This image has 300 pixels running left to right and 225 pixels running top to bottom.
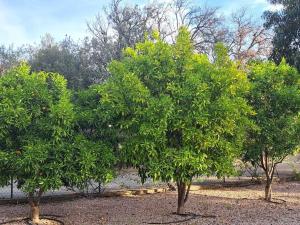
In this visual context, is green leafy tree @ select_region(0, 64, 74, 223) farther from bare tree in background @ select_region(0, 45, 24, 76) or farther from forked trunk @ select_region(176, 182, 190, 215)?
bare tree in background @ select_region(0, 45, 24, 76)

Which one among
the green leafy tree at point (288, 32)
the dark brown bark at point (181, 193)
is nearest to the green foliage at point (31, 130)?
the dark brown bark at point (181, 193)

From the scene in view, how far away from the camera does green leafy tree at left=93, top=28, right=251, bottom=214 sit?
850 centimetres

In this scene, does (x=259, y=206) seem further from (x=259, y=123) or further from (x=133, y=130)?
(x=133, y=130)

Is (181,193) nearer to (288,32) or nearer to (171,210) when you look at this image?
(171,210)

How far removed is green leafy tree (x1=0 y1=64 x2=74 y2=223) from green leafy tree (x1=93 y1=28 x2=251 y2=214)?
37.5 inches

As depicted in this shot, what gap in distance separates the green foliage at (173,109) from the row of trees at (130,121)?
0.07ft

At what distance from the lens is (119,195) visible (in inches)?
526

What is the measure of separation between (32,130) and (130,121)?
6.29 feet

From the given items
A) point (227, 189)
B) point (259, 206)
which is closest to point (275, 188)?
point (227, 189)

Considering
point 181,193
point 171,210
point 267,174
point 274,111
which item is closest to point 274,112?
point 274,111

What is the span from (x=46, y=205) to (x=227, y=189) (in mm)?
6249

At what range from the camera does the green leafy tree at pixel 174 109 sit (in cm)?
850

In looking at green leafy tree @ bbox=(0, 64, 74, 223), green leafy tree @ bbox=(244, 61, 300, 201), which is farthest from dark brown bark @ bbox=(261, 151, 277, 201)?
green leafy tree @ bbox=(0, 64, 74, 223)

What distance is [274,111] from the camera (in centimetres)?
1149
